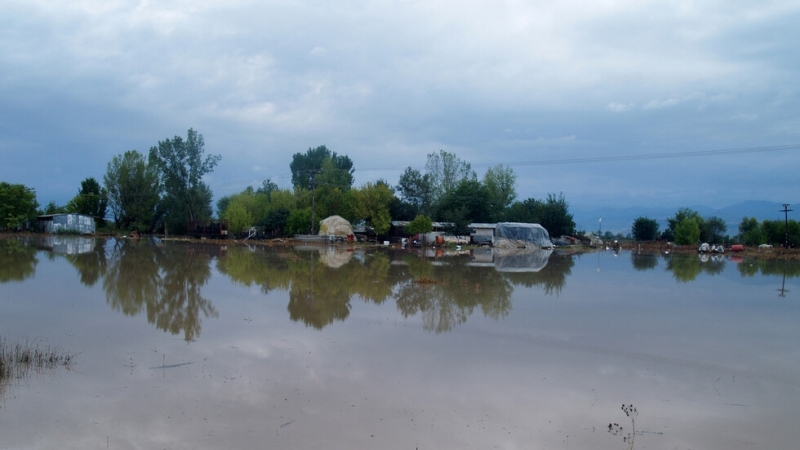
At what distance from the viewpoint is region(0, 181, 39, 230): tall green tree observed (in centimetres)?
4562

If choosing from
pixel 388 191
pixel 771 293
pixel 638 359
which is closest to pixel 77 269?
pixel 638 359

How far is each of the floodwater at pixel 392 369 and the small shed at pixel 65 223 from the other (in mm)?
38115

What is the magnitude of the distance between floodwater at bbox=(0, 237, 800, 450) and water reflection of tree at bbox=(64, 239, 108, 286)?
0.50 metres

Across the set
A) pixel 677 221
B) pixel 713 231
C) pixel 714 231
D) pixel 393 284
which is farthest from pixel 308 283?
pixel 714 231

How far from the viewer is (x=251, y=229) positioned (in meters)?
46.4

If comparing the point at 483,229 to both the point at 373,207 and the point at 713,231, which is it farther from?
the point at 713,231

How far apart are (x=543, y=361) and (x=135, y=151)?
2159 inches

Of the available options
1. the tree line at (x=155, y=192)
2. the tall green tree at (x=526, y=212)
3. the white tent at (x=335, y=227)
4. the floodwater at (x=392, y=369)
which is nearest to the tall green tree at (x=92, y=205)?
the tree line at (x=155, y=192)

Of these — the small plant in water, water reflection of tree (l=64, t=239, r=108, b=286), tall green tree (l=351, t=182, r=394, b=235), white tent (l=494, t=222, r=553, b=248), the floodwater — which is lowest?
the small plant in water

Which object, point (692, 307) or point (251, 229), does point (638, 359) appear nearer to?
point (692, 307)

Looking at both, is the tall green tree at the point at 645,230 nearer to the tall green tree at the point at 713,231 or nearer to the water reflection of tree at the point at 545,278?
the tall green tree at the point at 713,231

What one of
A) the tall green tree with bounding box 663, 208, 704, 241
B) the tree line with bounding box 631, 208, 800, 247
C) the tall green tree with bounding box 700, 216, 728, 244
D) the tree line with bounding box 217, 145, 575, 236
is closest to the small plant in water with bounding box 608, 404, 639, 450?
the tree line with bounding box 217, 145, 575, 236

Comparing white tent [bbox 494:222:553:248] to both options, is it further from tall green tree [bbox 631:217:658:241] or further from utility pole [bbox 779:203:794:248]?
utility pole [bbox 779:203:794:248]

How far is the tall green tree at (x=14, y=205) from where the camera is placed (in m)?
45.6
